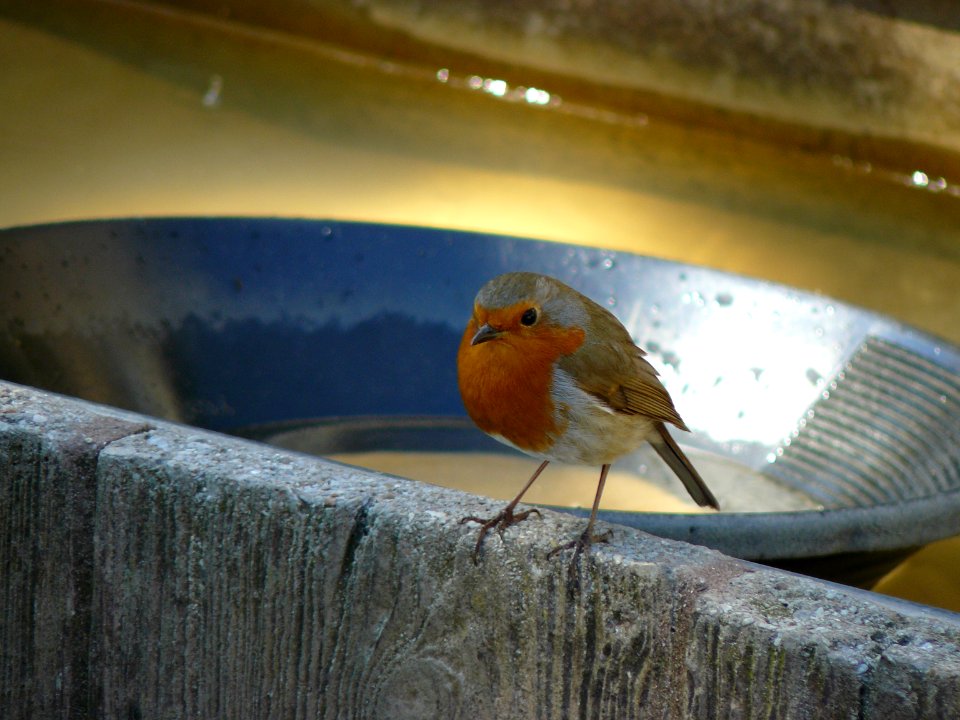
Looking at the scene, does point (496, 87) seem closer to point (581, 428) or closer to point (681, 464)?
point (681, 464)

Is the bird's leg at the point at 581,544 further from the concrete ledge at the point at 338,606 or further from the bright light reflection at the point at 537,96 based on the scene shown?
the bright light reflection at the point at 537,96

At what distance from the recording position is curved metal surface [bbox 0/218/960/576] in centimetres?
257

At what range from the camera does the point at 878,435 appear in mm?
2748

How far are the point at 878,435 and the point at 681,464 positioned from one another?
966 mm

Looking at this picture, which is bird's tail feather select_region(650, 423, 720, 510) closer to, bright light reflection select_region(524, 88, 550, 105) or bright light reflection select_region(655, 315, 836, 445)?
bright light reflection select_region(655, 315, 836, 445)

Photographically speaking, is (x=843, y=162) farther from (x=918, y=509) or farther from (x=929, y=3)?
(x=918, y=509)

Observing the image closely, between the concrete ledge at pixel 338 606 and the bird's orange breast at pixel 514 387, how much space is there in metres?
0.23

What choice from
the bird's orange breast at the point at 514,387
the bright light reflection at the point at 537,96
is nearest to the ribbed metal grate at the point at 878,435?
the bird's orange breast at the point at 514,387

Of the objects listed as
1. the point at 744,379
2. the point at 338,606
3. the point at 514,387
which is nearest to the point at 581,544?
the point at 338,606

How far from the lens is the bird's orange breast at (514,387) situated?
1.59 meters

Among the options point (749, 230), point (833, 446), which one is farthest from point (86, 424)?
point (749, 230)

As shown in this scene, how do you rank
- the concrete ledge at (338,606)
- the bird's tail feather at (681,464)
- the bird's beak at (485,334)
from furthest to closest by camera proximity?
the bird's tail feather at (681,464)
the bird's beak at (485,334)
the concrete ledge at (338,606)

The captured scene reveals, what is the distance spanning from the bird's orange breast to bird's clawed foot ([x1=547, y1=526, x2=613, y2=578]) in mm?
324

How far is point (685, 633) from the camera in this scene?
1.17 metres
